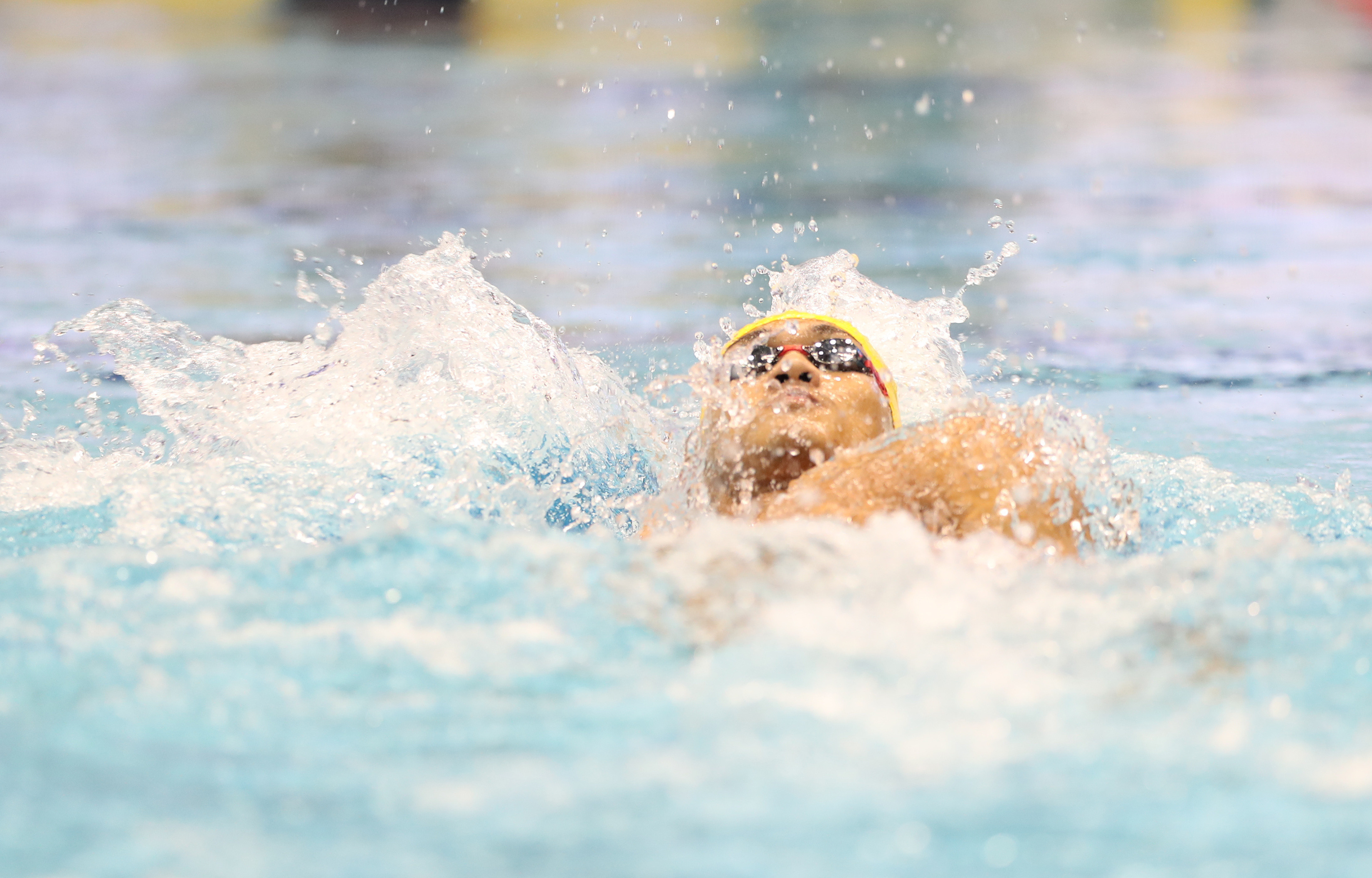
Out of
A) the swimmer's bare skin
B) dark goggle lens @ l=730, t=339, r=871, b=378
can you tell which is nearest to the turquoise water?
the swimmer's bare skin

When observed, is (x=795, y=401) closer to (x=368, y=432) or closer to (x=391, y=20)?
(x=368, y=432)

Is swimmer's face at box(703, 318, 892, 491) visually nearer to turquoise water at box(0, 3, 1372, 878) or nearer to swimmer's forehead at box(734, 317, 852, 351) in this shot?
swimmer's forehead at box(734, 317, 852, 351)

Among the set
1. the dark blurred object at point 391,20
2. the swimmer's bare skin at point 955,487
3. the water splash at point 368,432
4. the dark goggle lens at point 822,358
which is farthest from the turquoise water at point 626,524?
the dark blurred object at point 391,20

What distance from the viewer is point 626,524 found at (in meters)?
3.66

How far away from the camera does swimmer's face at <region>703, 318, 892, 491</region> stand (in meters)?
3.15

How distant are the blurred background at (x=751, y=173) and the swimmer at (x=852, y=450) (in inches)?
42.1

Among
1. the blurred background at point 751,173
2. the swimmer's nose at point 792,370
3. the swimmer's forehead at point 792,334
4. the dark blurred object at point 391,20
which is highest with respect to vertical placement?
the dark blurred object at point 391,20

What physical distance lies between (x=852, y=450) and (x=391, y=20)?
39.8 ft

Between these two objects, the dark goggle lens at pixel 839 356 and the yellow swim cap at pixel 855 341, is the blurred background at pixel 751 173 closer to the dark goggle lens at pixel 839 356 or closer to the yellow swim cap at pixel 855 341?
the yellow swim cap at pixel 855 341

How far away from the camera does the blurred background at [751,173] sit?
19.8 ft

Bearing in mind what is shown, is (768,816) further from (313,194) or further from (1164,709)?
(313,194)

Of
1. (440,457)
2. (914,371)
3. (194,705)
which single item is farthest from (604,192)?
(194,705)

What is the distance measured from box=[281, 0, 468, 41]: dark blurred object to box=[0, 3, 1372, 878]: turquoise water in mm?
3360

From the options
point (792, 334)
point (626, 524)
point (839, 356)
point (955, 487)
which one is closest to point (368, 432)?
point (626, 524)
